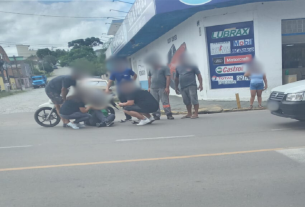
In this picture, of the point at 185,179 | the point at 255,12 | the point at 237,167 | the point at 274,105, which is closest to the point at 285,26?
the point at 255,12

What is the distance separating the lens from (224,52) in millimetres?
→ 11508

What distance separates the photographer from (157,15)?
11.1 meters

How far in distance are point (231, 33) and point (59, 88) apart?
730cm

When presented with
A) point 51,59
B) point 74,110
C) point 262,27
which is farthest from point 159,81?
point 51,59

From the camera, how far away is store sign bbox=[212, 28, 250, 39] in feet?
36.5

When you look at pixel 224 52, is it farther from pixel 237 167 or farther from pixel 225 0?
pixel 237 167

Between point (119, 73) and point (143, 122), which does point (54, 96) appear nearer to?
point (119, 73)

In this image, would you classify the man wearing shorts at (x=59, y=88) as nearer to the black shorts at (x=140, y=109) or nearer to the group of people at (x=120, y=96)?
the group of people at (x=120, y=96)

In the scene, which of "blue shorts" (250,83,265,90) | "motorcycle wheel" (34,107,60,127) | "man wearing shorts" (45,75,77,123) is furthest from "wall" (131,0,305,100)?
"motorcycle wheel" (34,107,60,127)

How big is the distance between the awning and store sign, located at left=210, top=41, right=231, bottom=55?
58.6 inches

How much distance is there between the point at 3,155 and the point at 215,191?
409cm

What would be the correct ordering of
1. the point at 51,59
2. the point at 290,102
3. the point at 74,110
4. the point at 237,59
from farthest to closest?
the point at 51,59, the point at 237,59, the point at 74,110, the point at 290,102

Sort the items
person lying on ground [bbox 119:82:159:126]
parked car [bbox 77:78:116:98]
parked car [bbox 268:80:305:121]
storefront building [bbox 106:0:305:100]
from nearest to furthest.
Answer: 1. parked car [bbox 268:80:305:121]
2. parked car [bbox 77:78:116:98]
3. person lying on ground [bbox 119:82:159:126]
4. storefront building [bbox 106:0:305:100]

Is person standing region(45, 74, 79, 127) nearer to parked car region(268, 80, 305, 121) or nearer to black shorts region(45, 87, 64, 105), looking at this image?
black shorts region(45, 87, 64, 105)
